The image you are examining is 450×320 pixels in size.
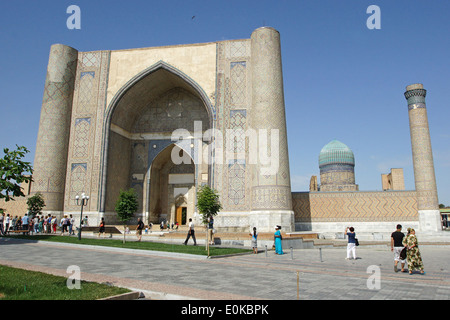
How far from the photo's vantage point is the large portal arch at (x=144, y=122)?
62.8 ft

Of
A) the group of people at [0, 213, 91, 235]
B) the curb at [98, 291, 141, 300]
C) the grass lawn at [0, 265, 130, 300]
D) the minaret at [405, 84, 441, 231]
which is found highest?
the minaret at [405, 84, 441, 231]

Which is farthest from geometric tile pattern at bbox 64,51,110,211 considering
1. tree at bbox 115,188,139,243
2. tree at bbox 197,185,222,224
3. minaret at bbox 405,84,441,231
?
minaret at bbox 405,84,441,231

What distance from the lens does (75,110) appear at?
19406mm

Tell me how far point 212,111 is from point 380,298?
49.2 feet

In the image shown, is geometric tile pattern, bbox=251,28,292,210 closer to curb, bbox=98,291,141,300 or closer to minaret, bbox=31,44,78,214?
minaret, bbox=31,44,78,214

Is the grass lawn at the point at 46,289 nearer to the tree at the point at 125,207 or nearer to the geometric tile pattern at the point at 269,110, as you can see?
the tree at the point at 125,207

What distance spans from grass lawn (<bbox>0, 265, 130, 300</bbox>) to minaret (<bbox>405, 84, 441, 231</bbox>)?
1876cm

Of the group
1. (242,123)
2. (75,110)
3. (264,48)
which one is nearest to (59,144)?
(75,110)

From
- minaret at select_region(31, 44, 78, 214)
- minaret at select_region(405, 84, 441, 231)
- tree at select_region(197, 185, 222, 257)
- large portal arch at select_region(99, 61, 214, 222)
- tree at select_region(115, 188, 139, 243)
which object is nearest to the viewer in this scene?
tree at select_region(197, 185, 222, 257)

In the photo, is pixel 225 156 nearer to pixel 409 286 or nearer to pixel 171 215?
pixel 171 215

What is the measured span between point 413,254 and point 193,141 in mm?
15567

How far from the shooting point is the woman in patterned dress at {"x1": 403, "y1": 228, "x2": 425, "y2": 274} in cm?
611

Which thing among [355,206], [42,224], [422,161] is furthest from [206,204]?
[422,161]

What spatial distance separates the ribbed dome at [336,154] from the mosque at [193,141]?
12925 millimetres
